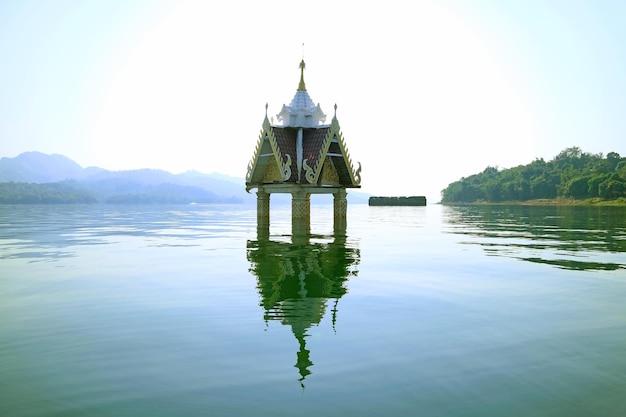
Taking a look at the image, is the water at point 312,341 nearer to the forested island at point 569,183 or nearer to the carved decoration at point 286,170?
the carved decoration at point 286,170

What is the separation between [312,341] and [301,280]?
478 cm

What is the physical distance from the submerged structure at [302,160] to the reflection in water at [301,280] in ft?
32.9

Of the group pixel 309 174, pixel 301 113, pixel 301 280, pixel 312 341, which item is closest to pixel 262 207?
pixel 309 174

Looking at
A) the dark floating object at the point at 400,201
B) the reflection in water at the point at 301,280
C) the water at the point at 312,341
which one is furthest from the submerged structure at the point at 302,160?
the dark floating object at the point at 400,201

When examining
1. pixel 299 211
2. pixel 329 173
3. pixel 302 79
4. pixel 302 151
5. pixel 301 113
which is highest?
pixel 302 79

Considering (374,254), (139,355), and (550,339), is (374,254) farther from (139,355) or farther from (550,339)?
(139,355)

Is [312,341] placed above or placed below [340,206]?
Answer: below

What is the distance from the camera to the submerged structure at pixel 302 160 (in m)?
29.7

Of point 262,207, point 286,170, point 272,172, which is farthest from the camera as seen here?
point 262,207

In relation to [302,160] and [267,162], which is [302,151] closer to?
[302,160]

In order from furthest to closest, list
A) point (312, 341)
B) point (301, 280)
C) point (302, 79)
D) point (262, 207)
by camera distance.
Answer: point (262, 207)
point (302, 79)
point (301, 280)
point (312, 341)

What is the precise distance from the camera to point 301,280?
11195 millimetres

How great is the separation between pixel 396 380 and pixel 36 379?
3337 millimetres

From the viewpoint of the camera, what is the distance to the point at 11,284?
1086cm
